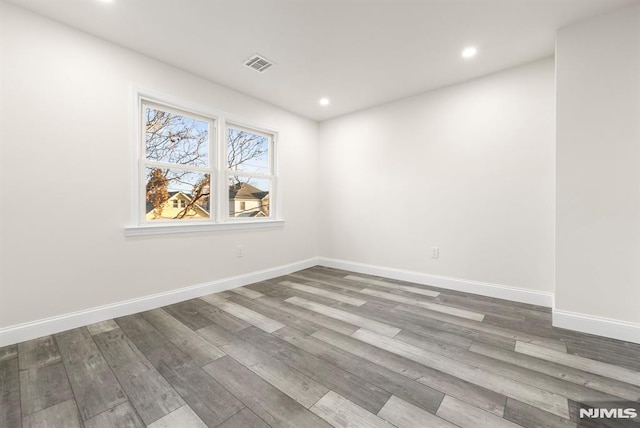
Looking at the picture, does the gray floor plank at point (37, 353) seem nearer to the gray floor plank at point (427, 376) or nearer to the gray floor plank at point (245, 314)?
the gray floor plank at point (245, 314)

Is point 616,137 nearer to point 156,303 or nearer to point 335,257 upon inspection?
point 335,257

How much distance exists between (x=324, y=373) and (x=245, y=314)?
118cm

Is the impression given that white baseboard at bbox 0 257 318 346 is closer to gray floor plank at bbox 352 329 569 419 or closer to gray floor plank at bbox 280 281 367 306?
gray floor plank at bbox 280 281 367 306

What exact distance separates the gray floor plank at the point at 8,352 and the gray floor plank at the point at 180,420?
144 centimetres

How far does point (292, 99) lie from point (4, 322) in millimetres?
3574

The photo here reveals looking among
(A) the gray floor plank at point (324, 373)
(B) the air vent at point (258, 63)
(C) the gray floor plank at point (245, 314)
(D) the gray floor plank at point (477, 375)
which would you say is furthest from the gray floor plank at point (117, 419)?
(B) the air vent at point (258, 63)

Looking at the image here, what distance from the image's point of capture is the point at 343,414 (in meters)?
1.31

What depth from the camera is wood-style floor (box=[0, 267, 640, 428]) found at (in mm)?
1314

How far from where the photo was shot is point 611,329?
6.72ft

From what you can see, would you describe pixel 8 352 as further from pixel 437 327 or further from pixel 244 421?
pixel 437 327

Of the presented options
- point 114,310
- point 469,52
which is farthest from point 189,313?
point 469,52

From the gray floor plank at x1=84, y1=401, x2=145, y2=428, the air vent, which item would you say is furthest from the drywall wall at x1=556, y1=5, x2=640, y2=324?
the gray floor plank at x1=84, y1=401, x2=145, y2=428

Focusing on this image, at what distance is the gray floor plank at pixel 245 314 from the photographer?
90.3 inches

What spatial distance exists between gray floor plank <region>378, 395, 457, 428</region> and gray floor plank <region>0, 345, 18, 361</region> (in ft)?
8.20
